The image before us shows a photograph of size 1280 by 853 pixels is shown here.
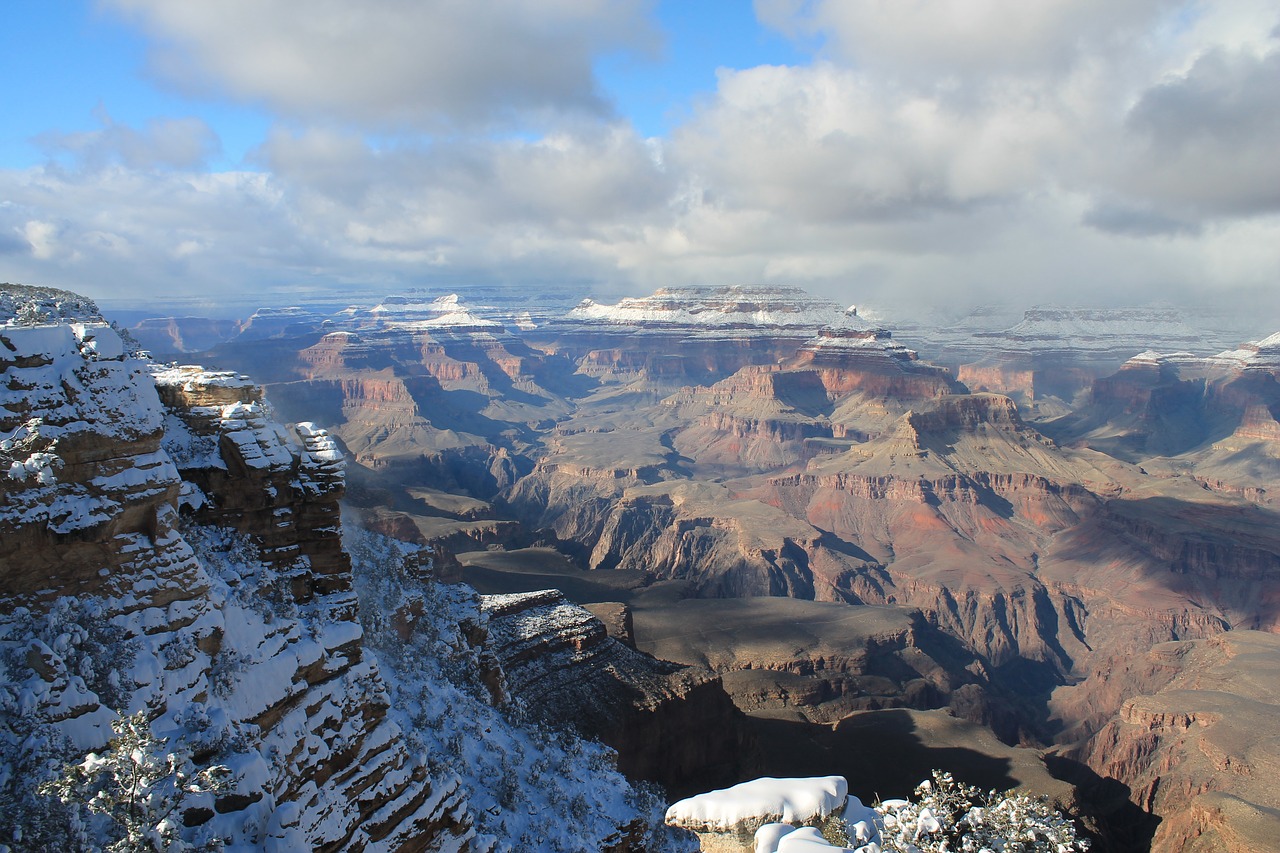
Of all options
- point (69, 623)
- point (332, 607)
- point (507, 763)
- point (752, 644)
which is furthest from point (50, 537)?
point (752, 644)

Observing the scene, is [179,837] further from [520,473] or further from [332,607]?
[520,473]

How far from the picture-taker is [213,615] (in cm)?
1314

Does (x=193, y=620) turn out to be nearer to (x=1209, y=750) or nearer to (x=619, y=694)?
(x=619, y=694)

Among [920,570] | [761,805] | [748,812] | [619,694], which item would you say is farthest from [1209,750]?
[920,570]

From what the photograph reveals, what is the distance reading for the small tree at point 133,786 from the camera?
946 cm

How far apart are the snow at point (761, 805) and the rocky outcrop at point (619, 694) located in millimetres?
8988

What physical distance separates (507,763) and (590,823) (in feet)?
10.2

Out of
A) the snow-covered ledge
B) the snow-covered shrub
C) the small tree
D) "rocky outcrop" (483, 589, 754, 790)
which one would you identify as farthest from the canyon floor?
the small tree

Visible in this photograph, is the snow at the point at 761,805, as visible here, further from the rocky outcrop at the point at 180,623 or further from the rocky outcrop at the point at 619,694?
Answer: the rocky outcrop at the point at 180,623

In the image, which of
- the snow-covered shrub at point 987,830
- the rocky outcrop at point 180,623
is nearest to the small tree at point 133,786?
the rocky outcrop at point 180,623

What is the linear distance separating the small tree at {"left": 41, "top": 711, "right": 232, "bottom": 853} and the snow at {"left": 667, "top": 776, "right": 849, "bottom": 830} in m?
23.4

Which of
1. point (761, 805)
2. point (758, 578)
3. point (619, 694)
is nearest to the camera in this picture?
point (761, 805)

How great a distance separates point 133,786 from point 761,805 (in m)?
25.2

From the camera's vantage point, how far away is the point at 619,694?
42.2 m
